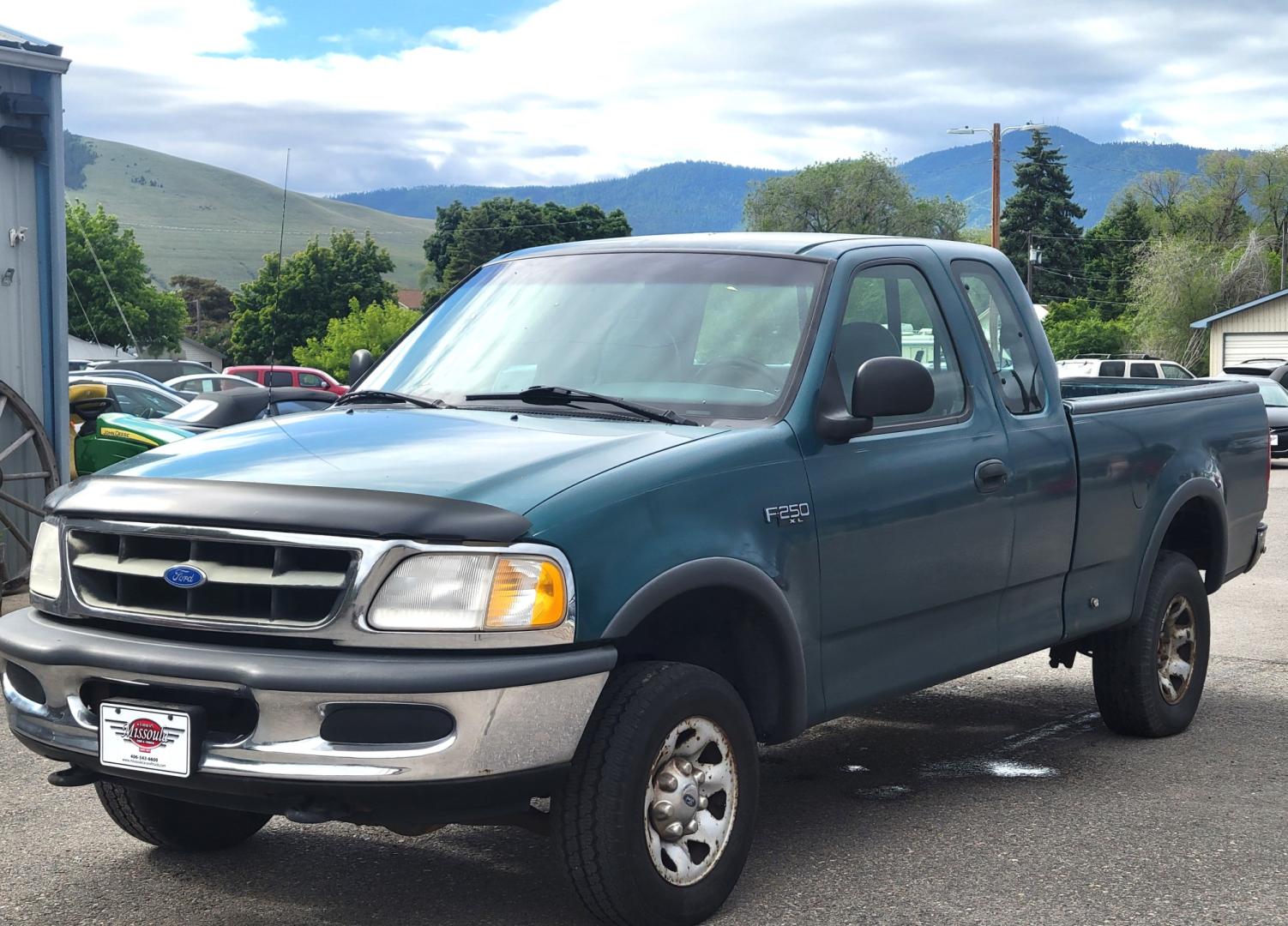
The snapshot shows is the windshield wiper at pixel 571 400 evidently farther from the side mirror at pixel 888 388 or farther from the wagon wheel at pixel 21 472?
the wagon wheel at pixel 21 472

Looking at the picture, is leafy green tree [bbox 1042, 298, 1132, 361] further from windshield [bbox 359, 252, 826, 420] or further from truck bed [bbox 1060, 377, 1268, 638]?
windshield [bbox 359, 252, 826, 420]

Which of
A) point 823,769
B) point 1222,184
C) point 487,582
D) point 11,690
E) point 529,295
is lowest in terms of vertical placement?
point 823,769

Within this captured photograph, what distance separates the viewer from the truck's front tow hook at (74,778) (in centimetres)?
406

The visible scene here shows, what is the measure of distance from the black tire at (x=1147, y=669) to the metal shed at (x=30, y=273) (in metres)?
6.47

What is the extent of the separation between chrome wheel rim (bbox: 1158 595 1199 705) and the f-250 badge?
274 cm

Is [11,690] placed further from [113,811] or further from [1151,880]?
[1151,880]

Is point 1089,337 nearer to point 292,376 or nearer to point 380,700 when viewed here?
point 292,376

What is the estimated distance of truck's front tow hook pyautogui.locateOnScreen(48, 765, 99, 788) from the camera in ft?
13.3

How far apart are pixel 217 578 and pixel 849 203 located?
103878mm

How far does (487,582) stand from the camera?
368 centimetres

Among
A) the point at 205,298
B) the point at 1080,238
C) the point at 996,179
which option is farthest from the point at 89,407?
the point at 205,298

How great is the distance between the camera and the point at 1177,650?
6.85 metres

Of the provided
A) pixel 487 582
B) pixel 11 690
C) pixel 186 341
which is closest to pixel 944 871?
pixel 487 582

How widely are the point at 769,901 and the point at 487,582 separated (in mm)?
1438
